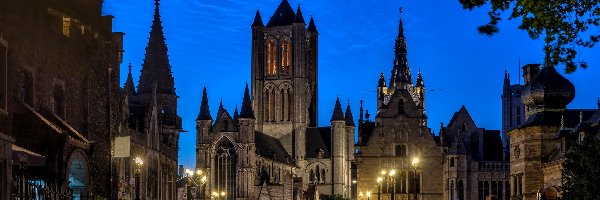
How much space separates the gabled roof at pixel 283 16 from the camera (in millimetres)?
140875

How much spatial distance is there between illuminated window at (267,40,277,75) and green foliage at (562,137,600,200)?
97.8 meters

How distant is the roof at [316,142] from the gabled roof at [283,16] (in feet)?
45.2

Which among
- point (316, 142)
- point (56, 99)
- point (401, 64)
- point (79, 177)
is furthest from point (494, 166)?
point (79, 177)

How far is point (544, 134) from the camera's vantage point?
53875 millimetres

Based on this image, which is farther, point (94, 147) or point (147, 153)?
point (147, 153)

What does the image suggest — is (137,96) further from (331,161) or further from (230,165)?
(331,161)

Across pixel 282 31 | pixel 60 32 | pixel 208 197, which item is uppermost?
pixel 282 31

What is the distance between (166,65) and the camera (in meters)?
93.5

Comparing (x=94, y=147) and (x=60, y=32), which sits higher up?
(x=60, y=32)

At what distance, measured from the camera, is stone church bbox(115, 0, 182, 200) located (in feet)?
242

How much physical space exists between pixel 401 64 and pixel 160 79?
82.5 m

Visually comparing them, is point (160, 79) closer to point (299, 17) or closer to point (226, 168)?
point (226, 168)

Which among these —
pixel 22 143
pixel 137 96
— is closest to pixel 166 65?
pixel 137 96

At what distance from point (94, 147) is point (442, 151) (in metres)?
73.3
